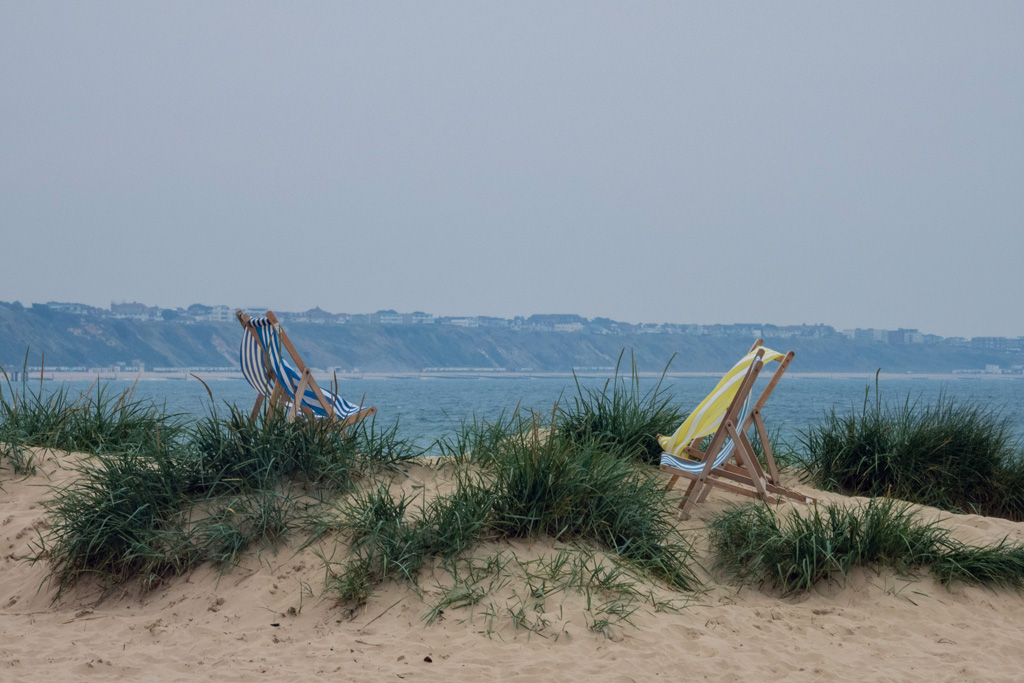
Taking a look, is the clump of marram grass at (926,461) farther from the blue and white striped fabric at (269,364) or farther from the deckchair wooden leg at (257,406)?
the deckchair wooden leg at (257,406)

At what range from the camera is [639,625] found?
3443mm

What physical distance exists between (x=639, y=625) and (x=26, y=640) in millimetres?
2732

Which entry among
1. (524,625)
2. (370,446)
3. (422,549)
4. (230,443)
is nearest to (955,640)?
(524,625)

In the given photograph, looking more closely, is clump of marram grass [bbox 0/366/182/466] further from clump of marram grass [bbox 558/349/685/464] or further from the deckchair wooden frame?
the deckchair wooden frame

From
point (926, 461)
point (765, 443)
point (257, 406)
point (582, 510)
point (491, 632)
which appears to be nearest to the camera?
point (491, 632)

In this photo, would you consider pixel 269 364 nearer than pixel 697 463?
No

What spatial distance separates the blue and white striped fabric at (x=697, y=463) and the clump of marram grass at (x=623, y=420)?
0.45 meters

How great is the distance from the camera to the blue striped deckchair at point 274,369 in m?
5.45

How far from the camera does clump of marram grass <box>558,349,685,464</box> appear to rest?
535 cm

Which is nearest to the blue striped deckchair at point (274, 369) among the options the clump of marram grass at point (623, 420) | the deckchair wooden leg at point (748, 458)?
the clump of marram grass at point (623, 420)

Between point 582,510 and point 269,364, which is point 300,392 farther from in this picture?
point 582,510

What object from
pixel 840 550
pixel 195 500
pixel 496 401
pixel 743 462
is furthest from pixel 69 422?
pixel 496 401

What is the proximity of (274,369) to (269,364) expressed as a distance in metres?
0.05

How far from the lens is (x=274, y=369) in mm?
5566
